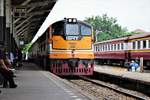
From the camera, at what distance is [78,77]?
104 feet

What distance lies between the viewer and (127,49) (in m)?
44.2

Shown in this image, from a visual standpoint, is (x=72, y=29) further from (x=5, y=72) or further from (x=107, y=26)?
(x=107, y=26)

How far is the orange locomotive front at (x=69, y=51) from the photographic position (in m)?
27.5

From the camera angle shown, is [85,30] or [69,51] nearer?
[69,51]

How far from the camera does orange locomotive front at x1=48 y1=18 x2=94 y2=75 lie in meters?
27.5

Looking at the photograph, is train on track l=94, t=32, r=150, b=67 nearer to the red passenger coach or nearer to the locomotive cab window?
the red passenger coach

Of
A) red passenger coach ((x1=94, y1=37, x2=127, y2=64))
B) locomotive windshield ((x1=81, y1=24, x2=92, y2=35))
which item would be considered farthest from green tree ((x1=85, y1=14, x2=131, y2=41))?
locomotive windshield ((x1=81, y1=24, x2=92, y2=35))

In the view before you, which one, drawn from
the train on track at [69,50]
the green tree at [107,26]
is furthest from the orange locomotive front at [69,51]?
the green tree at [107,26]

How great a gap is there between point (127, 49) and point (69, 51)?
56.7 ft

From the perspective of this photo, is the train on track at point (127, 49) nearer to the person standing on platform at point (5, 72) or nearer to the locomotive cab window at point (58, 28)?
the locomotive cab window at point (58, 28)

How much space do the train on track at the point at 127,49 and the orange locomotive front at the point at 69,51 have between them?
10.4 m

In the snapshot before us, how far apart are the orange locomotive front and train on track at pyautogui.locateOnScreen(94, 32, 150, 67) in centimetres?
1036

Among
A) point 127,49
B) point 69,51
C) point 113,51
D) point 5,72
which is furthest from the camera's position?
point 113,51

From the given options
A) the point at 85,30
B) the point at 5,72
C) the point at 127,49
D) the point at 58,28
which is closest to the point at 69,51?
the point at 58,28
